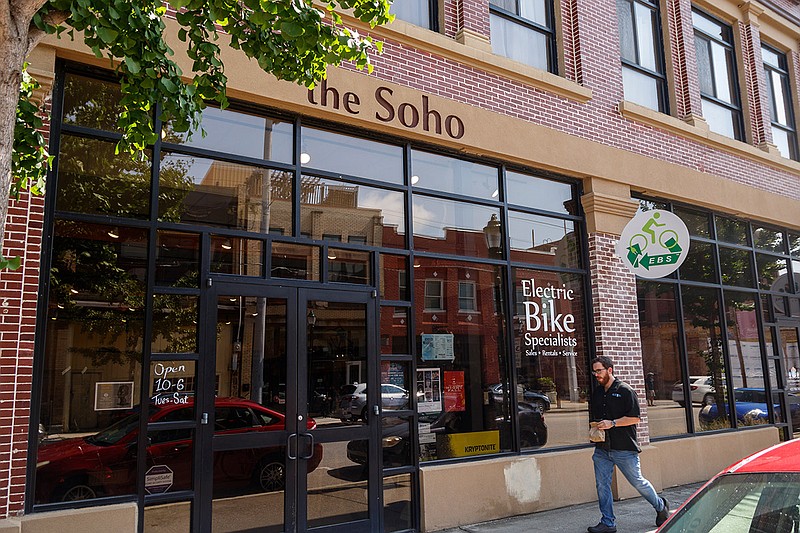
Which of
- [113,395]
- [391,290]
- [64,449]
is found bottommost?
[64,449]

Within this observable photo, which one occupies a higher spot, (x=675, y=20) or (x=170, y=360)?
(x=675, y=20)

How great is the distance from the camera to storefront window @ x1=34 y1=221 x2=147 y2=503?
5.44 m

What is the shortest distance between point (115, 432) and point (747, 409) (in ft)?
34.1

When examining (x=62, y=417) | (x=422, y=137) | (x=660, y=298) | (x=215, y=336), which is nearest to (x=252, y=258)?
(x=215, y=336)

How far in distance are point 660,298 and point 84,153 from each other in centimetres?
834

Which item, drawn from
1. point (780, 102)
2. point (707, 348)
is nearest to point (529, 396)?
point (707, 348)

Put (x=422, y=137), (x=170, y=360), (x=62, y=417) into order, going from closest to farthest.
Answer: (x=62, y=417)
(x=170, y=360)
(x=422, y=137)

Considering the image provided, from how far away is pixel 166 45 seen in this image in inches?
186

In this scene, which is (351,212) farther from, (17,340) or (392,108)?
(17,340)

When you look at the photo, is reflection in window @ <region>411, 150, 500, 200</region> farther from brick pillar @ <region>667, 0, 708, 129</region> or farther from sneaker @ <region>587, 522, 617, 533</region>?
brick pillar @ <region>667, 0, 708, 129</region>

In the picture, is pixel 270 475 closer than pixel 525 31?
Yes

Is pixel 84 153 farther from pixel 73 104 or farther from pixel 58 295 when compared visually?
pixel 58 295

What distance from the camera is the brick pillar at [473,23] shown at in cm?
861

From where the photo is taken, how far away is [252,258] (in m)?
6.57
